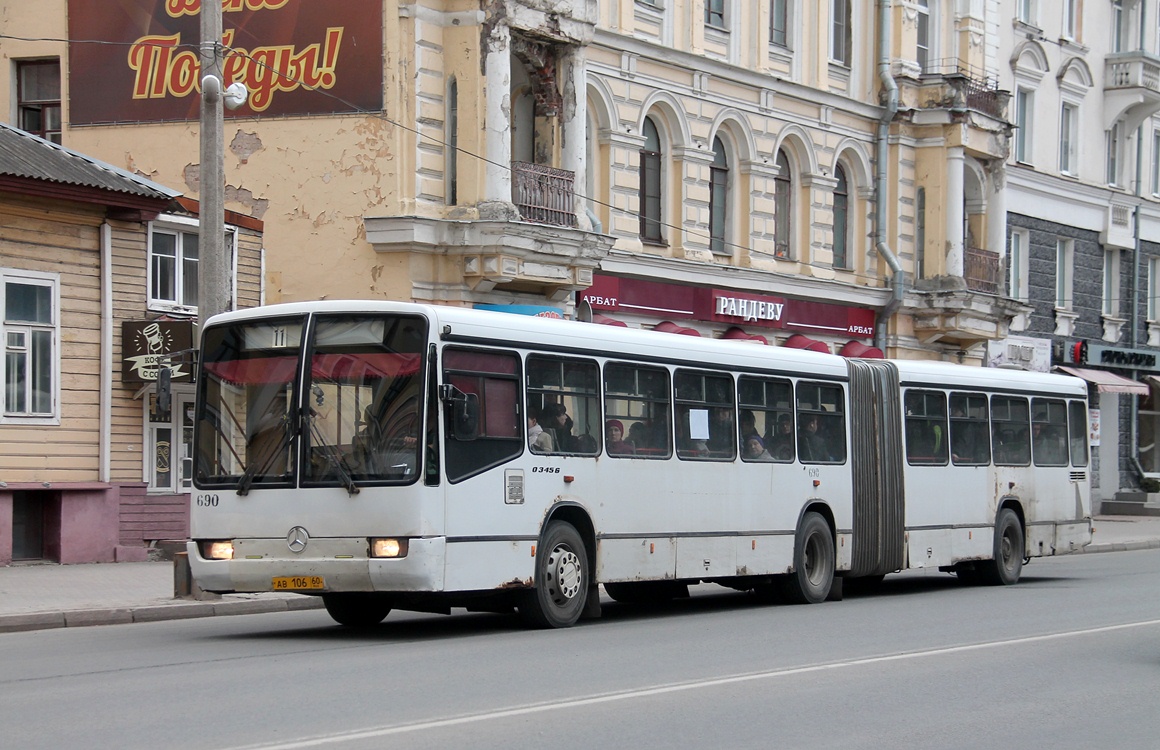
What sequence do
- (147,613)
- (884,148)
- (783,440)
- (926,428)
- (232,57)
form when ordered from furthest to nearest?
(884,148), (232,57), (926,428), (783,440), (147,613)

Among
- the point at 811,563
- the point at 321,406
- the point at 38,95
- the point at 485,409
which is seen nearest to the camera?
the point at 321,406

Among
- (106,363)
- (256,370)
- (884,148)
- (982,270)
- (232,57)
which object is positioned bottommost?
(256,370)

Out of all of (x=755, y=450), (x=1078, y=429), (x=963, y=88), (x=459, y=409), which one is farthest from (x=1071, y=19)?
(x=459, y=409)

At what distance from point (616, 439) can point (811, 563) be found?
409 centimetres

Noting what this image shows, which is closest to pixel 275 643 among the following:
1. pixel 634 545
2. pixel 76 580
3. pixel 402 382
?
pixel 402 382

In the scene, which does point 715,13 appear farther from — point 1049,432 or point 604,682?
point 604,682

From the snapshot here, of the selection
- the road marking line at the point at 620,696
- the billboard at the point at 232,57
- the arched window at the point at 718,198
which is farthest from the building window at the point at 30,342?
the arched window at the point at 718,198

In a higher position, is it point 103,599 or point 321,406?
point 321,406

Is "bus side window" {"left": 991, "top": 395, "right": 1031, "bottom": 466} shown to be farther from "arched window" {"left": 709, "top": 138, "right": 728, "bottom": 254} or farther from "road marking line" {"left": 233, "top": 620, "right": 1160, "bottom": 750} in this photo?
"arched window" {"left": 709, "top": 138, "right": 728, "bottom": 254}

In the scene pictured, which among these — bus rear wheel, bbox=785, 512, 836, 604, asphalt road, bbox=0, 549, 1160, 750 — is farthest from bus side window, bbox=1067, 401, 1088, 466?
asphalt road, bbox=0, 549, 1160, 750

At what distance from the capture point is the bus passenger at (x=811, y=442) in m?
19.2

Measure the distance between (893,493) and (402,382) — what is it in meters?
8.57

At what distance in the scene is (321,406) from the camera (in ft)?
46.1

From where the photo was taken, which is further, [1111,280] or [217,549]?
[1111,280]
